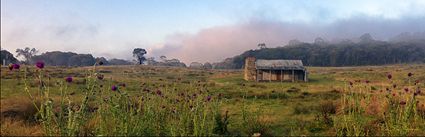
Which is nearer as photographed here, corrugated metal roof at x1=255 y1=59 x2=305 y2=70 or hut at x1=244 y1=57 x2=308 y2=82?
hut at x1=244 y1=57 x2=308 y2=82

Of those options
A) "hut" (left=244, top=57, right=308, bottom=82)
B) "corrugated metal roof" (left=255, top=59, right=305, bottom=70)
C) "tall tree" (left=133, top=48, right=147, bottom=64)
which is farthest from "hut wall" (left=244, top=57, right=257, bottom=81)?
"tall tree" (left=133, top=48, right=147, bottom=64)

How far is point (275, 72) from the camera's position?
51531 mm

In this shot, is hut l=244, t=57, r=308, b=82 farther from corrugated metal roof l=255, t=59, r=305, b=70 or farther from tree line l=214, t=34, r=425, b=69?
tree line l=214, t=34, r=425, b=69

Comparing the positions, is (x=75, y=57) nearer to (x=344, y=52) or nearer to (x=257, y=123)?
(x=344, y=52)

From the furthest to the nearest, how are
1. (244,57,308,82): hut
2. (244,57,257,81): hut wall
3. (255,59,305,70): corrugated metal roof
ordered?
1. (244,57,257,81): hut wall
2. (255,59,305,70): corrugated metal roof
3. (244,57,308,82): hut

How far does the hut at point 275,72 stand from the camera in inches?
1988

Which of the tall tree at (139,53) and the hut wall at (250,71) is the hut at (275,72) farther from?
the tall tree at (139,53)

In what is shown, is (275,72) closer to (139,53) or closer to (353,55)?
(139,53)

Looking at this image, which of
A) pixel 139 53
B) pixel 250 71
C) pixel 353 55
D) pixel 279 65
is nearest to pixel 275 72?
pixel 279 65

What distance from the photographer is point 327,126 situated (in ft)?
27.8

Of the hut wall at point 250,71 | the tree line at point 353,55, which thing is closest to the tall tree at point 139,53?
the tree line at point 353,55

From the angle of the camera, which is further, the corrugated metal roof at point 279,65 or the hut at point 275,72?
the corrugated metal roof at point 279,65

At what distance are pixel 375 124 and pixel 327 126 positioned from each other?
0.99 metres

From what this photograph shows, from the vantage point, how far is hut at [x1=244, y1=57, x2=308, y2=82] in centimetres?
5050
